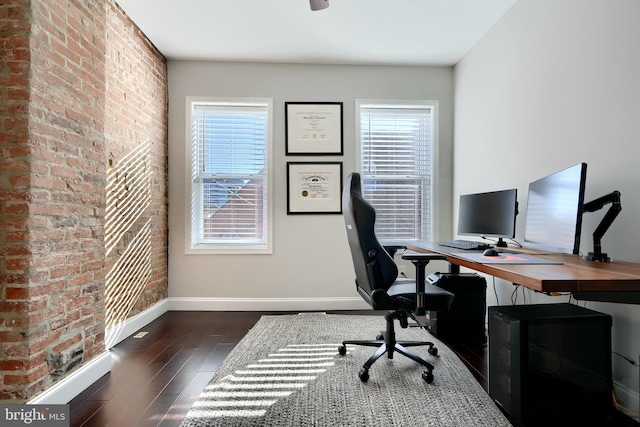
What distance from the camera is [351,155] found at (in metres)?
3.75

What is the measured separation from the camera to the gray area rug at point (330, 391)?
5.43 ft

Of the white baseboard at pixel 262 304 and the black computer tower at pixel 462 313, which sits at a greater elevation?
the black computer tower at pixel 462 313

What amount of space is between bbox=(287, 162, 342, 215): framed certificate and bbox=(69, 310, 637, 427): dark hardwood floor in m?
1.32

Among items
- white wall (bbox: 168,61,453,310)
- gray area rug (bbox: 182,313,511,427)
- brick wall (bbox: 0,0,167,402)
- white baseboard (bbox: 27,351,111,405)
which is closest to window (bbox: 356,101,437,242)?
white wall (bbox: 168,61,453,310)

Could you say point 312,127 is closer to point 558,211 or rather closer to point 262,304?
point 262,304

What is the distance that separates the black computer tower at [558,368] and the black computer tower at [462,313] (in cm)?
108

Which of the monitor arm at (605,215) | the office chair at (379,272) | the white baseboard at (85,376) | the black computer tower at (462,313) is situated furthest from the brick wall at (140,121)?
the monitor arm at (605,215)

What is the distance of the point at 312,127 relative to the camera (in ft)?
12.1

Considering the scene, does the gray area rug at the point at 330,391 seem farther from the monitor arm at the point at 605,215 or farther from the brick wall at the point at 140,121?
the brick wall at the point at 140,121

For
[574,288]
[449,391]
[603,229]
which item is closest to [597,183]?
[603,229]

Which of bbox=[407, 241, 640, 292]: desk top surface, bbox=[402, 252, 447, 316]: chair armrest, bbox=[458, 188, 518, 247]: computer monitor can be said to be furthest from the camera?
bbox=[458, 188, 518, 247]: computer monitor

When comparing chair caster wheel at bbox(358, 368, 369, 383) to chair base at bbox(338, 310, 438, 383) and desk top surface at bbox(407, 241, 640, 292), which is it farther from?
desk top surface at bbox(407, 241, 640, 292)

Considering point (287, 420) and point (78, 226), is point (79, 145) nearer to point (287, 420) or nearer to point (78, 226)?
point (78, 226)

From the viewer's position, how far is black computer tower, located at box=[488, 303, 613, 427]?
1607 millimetres
